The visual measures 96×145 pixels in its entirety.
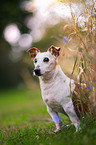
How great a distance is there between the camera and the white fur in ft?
8.21

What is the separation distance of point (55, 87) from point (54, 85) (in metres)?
0.03

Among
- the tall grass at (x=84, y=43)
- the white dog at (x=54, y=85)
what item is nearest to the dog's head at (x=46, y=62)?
the white dog at (x=54, y=85)

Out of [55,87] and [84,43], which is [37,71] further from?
[84,43]

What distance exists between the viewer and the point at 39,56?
104 inches

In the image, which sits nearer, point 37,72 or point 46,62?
point 37,72

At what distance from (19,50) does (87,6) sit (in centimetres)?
1697

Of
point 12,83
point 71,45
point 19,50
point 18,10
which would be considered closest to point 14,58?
point 19,50

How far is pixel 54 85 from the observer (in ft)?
8.46

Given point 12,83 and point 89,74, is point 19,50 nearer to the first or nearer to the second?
point 12,83

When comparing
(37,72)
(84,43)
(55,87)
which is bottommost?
(55,87)

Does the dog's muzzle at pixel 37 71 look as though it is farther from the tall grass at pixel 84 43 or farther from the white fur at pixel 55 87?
the tall grass at pixel 84 43

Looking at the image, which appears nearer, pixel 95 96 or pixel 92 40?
pixel 95 96

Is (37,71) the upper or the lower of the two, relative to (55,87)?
upper

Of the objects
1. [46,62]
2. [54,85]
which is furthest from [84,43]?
[54,85]
